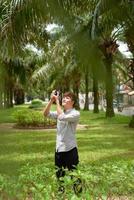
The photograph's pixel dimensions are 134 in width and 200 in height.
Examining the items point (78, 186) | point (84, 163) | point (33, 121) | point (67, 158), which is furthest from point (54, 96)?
point (33, 121)

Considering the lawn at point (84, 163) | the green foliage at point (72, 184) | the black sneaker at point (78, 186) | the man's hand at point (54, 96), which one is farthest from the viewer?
the man's hand at point (54, 96)

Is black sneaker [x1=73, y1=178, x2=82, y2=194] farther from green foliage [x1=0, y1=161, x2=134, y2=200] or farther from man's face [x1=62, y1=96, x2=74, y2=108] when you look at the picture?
man's face [x1=62, y1=96, x2=74, y2=108]

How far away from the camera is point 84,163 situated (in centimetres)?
999

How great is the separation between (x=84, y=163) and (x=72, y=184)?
5.92m

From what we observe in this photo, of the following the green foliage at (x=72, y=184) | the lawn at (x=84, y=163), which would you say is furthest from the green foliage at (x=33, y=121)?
the green foliage at (x=72, y=184)

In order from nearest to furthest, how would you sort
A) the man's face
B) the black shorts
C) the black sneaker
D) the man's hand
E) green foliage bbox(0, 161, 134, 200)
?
green foliage bbox(0, 161, 134, 200), the black sneaker, the man's hand, the man's face, the black shorts

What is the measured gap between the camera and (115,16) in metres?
3.16

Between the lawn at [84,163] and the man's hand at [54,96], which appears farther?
the man's hand at [54,96]

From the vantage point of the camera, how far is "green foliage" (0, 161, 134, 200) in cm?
386

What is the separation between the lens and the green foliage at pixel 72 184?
386 centimetres

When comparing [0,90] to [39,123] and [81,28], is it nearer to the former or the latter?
[81,28]

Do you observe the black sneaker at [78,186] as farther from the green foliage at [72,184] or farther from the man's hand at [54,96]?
the man's hand at [54,96]

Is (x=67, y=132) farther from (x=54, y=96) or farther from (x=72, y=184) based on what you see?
(x=72, y=184)

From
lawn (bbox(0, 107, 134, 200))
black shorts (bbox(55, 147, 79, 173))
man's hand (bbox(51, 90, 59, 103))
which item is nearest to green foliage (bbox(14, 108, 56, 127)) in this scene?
lawn (bbox(0, 107, 134, 200))
